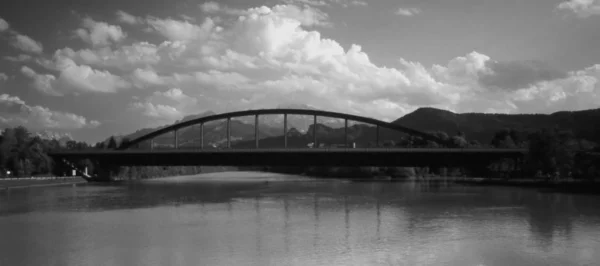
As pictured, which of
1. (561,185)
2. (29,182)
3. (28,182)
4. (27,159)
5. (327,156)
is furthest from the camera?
(27,159)

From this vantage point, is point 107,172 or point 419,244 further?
point 107,172

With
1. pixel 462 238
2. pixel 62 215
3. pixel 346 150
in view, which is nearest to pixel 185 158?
pixel 346 150

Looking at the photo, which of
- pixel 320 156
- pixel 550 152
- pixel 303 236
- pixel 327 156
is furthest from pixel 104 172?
pixel 303 236

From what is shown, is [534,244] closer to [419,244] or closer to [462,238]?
[462,238]

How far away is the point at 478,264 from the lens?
1623 cm

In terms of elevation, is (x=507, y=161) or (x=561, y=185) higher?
(x=507, y=161)

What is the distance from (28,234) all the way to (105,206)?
14.4 meters

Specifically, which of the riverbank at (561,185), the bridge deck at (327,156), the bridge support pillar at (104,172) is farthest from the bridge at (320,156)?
the bridge support pillar at (104,172)

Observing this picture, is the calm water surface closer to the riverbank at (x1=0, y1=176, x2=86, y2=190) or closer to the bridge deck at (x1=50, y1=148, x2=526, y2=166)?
the riverbank at (x1=0, y1=176, x2=86, y2=190)

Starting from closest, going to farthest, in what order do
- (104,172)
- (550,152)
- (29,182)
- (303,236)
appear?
(303,236), (550,152), (29,182), (104,172)

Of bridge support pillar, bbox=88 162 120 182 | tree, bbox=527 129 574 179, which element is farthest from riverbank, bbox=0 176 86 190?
tree, bbox=527 129 574 179

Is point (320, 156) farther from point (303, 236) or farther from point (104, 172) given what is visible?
point (303, 236)

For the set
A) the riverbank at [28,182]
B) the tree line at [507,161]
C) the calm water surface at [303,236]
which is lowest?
the calm water surface at [303,236]

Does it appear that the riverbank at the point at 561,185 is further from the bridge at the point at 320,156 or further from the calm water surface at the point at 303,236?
the calm water surface at the point at 303,236
